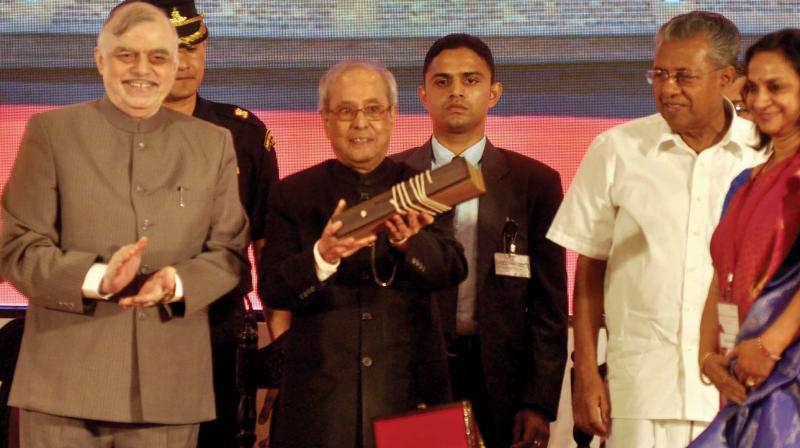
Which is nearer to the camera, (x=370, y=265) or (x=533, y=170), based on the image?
(x=370, y=265)

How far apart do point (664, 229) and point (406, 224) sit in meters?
0.70

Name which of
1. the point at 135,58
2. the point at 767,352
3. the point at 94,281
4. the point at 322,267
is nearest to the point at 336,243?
the point at 322,267

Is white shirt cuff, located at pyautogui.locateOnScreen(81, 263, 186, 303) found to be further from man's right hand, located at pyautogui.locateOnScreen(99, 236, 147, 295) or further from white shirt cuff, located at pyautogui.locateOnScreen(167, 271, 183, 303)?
white shirt cuff, located at pyautogui.locateOnScreen(167, 271, 183, 303)

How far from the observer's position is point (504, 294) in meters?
3.46

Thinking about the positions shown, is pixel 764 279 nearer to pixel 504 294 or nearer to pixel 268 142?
pixel 504 294

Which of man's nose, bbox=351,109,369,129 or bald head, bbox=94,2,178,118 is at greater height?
bald head, bbox=94,2,178,118

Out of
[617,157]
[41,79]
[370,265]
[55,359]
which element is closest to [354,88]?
[370,265]

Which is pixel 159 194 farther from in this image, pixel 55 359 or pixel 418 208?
pixel 418 208

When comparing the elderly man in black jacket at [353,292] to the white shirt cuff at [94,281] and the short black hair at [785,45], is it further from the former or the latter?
the short black hair at [785,45]

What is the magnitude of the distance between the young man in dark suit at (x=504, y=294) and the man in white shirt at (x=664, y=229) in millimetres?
291

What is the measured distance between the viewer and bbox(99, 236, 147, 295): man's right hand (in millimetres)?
2674

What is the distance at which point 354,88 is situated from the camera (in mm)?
3047

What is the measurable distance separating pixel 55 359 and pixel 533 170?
1.49m

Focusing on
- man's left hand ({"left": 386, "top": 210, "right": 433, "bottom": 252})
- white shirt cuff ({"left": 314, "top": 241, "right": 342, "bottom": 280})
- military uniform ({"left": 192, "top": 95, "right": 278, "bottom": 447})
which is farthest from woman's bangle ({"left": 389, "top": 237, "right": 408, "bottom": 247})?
military uniform ({"left": 192, "top": 95, "right": 278, "bottom": 447})
